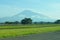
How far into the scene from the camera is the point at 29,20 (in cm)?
10938

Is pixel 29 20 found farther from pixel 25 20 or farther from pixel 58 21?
pixel 58 21

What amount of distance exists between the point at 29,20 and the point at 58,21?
29963 mm

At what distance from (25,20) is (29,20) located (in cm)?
396

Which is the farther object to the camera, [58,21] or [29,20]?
[58,21]

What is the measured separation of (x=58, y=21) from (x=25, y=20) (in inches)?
1334

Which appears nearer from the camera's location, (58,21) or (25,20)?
(25,20)

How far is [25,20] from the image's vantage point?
349ft

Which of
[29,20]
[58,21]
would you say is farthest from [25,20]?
[58,21]

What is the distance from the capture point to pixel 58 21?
130 metres
